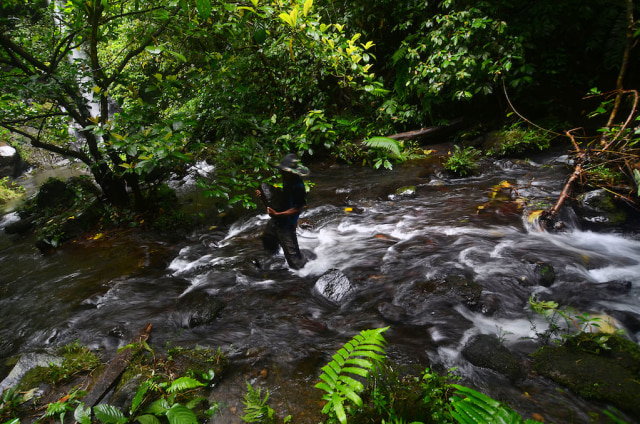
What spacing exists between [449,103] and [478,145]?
5.34 feet

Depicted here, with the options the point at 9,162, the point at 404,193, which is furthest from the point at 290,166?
the point at 9,162

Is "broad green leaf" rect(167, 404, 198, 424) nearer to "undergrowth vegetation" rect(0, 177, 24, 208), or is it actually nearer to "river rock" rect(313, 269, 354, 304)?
"river rock" rect(313, 269, 354, 304)

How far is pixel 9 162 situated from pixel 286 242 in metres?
18.5

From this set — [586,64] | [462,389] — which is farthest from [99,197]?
[586,64]

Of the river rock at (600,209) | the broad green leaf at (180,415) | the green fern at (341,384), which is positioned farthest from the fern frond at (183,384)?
the river rock at (600,209)

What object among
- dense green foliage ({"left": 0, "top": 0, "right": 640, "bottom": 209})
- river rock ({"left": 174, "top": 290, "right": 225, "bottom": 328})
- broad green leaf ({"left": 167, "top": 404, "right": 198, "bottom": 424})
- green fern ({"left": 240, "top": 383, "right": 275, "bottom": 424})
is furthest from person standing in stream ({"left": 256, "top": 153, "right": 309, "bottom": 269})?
broad green leaf ({"left": 167, "top": 404, "right": 198, "bottom": 424})

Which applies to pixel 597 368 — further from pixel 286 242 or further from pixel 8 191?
pixel 8 191

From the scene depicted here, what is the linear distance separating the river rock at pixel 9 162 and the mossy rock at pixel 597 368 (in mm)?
20999

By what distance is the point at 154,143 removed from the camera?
2.87 m

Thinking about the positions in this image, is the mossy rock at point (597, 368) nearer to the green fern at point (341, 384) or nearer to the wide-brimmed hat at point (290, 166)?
the green fern at point (341, 384)

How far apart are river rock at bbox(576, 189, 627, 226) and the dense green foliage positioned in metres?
1.12

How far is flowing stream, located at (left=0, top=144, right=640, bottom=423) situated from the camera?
108 inches

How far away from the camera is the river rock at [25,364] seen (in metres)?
2.73

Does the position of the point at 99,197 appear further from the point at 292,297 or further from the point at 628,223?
the point at 628,223
